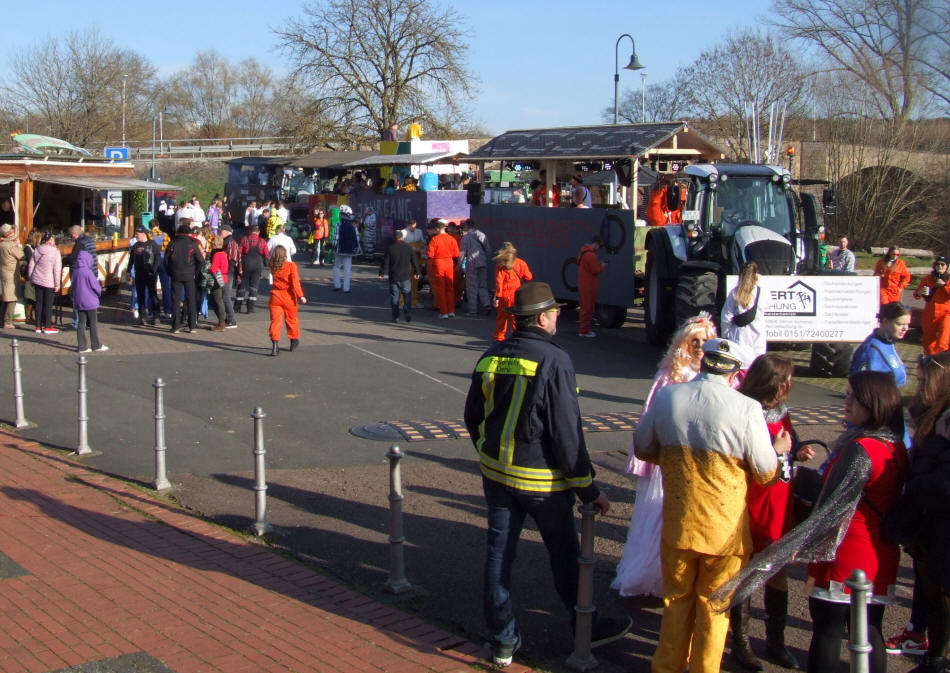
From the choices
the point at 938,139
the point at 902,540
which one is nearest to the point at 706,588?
the point at 902,540

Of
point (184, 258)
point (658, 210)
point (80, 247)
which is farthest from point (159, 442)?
point (658, 210)

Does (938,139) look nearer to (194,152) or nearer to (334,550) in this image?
(334,550)

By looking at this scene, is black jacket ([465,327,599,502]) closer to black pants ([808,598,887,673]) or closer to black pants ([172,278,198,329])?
black pants ([808,598,887,673])

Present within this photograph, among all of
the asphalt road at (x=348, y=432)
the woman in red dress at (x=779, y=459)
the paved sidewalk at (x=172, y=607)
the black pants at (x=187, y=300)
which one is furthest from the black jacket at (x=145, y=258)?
the woman in red dress at (x=779, y=459)

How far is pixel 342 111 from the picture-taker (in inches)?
1946

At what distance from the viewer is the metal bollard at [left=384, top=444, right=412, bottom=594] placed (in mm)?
6039

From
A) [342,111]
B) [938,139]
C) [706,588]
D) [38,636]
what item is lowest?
[38,636]

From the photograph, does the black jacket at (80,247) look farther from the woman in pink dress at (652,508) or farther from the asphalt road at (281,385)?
the woman in pink dress at (652,508)

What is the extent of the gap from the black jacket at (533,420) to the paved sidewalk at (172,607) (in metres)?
1.03

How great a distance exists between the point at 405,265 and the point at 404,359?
3.46 metres

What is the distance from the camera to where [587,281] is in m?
16.7

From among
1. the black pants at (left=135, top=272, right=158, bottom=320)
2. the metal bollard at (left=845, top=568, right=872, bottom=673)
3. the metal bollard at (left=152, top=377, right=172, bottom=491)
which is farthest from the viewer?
the black pants at (left=135, top=272, right=158, bottom=320)

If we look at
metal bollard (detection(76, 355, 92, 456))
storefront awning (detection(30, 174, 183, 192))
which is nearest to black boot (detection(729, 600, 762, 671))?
metal bollard (detection(76, 355, 92, 456))

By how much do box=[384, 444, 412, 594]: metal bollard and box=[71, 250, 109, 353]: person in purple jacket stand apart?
9690 mm
